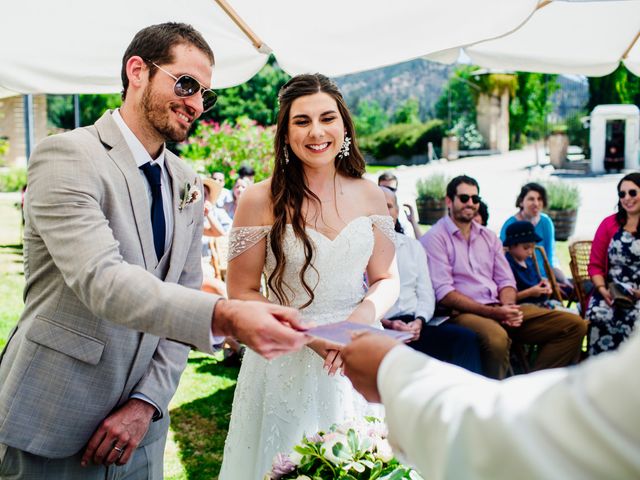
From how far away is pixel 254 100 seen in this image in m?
42.8

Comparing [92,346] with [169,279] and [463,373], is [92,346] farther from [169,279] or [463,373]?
[463,373]

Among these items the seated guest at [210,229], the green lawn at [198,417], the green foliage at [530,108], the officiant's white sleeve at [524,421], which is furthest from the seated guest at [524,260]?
the green foliage at [530,108]

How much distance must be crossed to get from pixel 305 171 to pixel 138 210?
1.53 metres

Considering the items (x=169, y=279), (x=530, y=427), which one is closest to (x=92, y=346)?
(x=169, y=279)

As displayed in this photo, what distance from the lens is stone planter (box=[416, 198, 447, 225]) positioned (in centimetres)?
1680

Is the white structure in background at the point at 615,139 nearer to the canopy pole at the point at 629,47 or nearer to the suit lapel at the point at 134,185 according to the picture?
the canopy pole at the point at 629,47

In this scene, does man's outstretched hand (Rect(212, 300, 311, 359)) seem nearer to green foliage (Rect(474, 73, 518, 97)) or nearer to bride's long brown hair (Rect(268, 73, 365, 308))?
bride's long brown hair (Rect(268, 73, 365, 308))

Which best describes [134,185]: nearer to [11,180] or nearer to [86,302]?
[86,302]

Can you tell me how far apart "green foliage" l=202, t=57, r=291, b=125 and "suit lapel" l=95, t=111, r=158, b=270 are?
39844 millimetres

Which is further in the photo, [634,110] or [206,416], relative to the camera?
[634,110]

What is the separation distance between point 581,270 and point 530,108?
135 feet

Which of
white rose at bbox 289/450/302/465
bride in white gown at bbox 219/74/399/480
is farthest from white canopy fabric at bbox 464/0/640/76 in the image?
white rose at bbox 289/450/302/465

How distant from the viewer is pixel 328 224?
11.8 feet

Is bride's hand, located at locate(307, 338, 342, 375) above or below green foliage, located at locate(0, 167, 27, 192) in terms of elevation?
above
